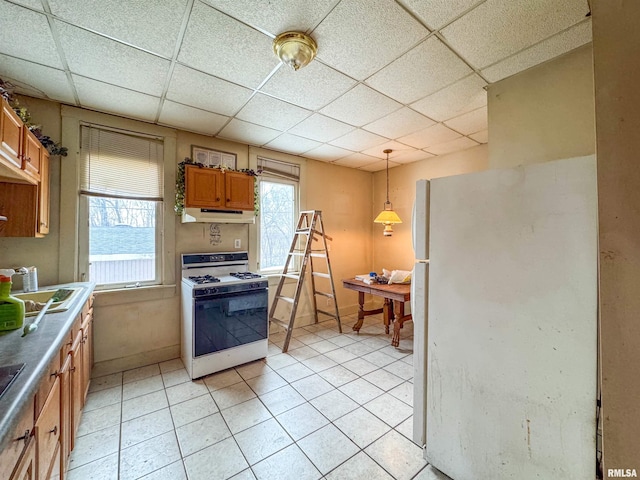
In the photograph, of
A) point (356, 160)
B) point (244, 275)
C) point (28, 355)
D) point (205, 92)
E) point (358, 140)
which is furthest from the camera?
point (356, 160)

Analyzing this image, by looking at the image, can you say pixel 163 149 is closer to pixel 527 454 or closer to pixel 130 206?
pixel 130 206

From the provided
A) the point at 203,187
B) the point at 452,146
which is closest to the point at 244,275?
the point at 203,187

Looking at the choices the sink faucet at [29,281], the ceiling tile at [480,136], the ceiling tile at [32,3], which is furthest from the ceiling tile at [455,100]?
Result: the sink faucet at [29,281]

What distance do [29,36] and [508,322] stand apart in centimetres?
312

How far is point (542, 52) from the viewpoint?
1744 mm

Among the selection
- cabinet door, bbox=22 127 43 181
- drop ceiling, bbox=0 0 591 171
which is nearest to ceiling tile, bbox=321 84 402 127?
drop ceiling, bbox=0 0 591 171

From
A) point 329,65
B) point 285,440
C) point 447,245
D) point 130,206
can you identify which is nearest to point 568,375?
point 447,245

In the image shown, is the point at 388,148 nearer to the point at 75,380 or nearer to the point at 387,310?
the point at 387,310

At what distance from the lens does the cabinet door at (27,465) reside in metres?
0.79

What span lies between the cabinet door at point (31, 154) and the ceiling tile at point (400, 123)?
110 inches

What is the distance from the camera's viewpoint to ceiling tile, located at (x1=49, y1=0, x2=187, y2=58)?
138 centimetres

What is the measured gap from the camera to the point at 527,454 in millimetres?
1194

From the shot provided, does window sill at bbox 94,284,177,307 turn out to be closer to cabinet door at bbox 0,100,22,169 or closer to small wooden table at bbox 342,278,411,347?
cabinet door at bbox 0,100,22,169

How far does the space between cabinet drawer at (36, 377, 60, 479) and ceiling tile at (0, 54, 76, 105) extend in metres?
2.14
